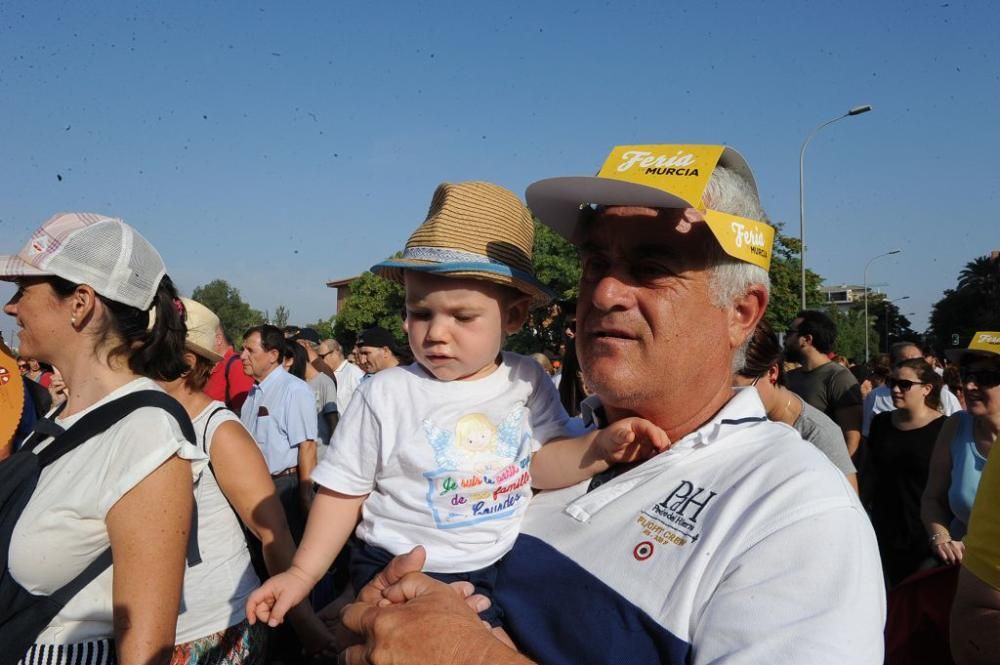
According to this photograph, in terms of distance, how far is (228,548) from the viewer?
2.92 meters

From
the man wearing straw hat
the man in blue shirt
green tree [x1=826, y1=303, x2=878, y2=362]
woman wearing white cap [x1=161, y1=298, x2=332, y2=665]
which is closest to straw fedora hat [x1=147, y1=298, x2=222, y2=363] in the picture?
woman wearing white cap [x1=161, y1=298, x2=332, y2=665]

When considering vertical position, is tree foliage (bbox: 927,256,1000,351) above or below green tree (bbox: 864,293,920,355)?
above

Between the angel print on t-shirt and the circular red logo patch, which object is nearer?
the circular red logo patch

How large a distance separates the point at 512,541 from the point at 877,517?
502 cm

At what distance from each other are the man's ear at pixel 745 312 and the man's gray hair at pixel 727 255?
2cm

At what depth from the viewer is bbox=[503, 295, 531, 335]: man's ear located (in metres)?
2.44

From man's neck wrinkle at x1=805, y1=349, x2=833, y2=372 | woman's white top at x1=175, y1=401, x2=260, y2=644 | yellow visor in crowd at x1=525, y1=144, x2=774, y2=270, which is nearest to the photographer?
yellow visor in crowd at x1=525, y1=144, x2=774, y2=270

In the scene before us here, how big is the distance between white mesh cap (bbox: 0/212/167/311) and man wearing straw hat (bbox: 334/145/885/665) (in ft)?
4.74

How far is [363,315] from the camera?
65.1m

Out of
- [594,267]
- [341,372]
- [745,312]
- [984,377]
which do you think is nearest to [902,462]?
[984,377]

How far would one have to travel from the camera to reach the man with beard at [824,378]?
670 centimetres

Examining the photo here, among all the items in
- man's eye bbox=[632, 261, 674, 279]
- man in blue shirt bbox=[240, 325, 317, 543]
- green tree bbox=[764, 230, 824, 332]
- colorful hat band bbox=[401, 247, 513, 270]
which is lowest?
green tree bbox=[764, 230, 824, 332]

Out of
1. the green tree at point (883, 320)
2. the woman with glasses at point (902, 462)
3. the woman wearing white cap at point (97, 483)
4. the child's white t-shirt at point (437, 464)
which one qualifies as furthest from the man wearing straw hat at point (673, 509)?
the green tree at point (883, 320)

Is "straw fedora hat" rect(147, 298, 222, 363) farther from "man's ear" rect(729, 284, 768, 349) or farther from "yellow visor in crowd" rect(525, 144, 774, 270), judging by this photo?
A: "man's ear" rect(729, 284, 768, 349)
